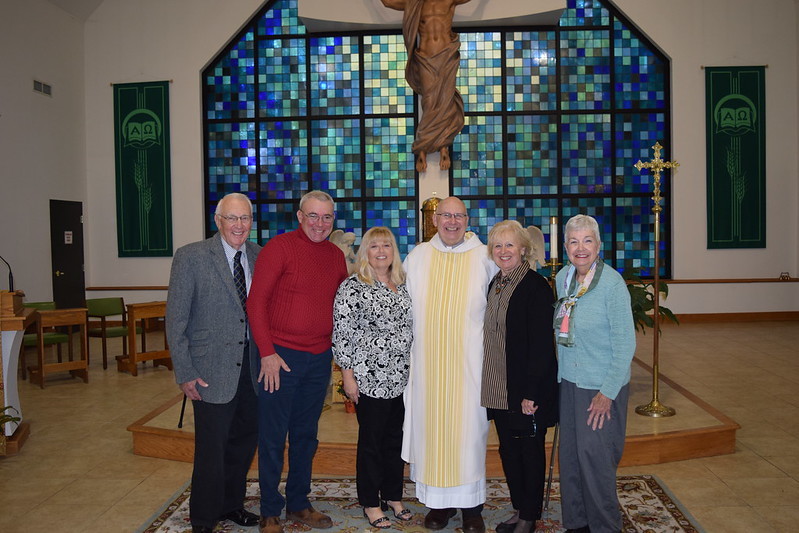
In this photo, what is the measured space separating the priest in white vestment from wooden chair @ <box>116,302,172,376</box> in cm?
454

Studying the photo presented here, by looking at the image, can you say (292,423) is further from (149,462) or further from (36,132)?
(36,132)

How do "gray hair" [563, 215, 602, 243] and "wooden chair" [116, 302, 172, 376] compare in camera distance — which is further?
"wooden chair" [116, 302, 172, 376]

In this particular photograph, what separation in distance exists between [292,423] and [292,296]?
611 millimetres

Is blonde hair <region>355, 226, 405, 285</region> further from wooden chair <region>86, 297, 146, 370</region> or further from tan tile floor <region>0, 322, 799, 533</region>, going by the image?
wooden chair <region>86, 297, 146, 370</region>

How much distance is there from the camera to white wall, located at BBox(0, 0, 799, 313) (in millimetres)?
10070

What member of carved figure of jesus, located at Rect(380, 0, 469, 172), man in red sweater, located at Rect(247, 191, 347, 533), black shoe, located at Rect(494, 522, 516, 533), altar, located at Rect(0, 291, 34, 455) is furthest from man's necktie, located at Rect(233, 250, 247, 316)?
carved figure of jesus, located at Rect(380, 0, 469, 172)

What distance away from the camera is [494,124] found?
10227 mm

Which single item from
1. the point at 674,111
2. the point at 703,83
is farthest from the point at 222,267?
the point at 703,83

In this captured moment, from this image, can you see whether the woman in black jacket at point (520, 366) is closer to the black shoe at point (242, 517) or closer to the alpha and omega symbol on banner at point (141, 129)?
the black shoe at point (242, 517)

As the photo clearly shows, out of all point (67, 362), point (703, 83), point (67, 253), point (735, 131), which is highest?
point (703, 83)

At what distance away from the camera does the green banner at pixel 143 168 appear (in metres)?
10.4

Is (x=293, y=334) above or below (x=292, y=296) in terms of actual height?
below

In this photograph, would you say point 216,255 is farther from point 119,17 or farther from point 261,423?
point 119,17

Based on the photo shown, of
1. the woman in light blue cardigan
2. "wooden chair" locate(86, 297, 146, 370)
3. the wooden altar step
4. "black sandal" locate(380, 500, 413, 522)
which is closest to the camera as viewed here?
the woman in light blue cardigan
